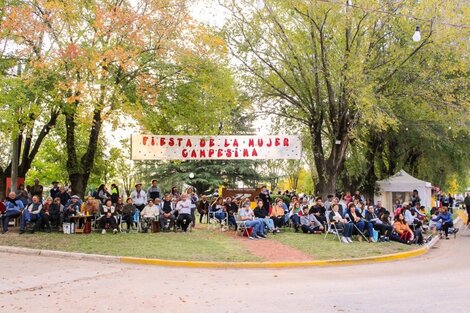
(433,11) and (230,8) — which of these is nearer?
(433,11)

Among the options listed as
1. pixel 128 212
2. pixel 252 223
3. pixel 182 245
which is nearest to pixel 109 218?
pixel 128 212

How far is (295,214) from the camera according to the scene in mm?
20219

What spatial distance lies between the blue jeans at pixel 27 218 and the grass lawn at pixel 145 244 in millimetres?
365

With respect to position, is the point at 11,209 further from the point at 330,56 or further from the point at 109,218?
the point at 330,56

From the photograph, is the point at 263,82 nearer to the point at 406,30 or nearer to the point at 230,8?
the point at 230,8

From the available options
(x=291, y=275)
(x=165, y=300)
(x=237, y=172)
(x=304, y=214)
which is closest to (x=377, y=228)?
(x=304, y=214)

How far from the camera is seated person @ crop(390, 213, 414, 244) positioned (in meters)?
18.4

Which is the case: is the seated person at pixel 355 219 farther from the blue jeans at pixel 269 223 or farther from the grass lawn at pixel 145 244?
the grass lawn at pixel 145 244

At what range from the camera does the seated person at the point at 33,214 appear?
16797 millimetres

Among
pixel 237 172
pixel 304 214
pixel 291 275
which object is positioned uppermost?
pixel 237 172

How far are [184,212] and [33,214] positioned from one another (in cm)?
519

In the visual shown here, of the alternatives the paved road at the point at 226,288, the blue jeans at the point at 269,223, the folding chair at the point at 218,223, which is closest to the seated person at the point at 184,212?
the folding chair at the point at 218,223

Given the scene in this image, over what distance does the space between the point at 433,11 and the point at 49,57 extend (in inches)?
Result: 601

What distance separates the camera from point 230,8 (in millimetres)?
23719
